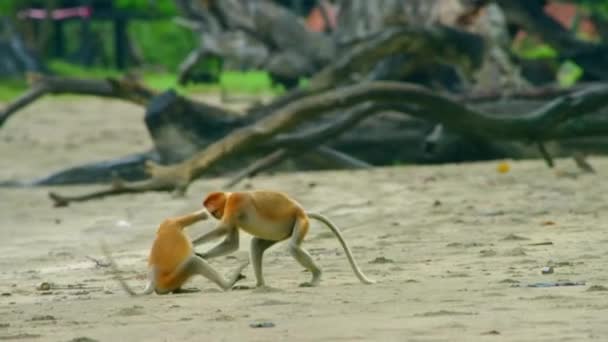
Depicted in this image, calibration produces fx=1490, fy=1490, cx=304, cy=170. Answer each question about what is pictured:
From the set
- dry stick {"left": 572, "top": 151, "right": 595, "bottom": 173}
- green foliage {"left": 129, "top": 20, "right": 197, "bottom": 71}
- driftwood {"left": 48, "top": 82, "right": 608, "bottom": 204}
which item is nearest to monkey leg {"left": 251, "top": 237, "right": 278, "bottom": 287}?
driftwood {"left": 48, "top": 82, "right": 608, "bottom": 204}

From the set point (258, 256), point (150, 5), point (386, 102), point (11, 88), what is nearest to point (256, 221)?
point (258, 256)

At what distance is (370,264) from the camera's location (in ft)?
25.1

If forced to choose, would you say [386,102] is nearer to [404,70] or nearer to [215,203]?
[404,70]

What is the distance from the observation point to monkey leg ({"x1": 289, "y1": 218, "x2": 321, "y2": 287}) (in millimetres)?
6887

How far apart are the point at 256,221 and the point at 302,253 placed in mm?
282

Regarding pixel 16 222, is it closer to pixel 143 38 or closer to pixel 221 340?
pixel 221 340

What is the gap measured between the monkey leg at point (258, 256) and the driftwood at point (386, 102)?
4340 millimetres

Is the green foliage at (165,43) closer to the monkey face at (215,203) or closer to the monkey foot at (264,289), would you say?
the monkey face at (215,203)

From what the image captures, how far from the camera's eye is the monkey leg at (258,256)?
270 inches

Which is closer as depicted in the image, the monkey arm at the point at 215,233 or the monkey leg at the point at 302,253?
the monkey leg at the point at 302,253

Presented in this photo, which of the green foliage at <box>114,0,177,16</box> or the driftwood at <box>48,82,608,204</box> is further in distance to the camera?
the green foliage at <box>114,0,177,16</box>

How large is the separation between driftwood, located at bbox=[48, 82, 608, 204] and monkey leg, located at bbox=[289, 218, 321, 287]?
441 centimetres

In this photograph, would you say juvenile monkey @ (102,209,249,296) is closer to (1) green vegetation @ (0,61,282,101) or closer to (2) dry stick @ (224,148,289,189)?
(2) dry stick @ (224,148,289,189)

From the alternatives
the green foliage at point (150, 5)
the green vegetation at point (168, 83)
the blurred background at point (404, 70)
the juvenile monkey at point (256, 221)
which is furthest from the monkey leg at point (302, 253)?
the green foliage at point (150, 5)
